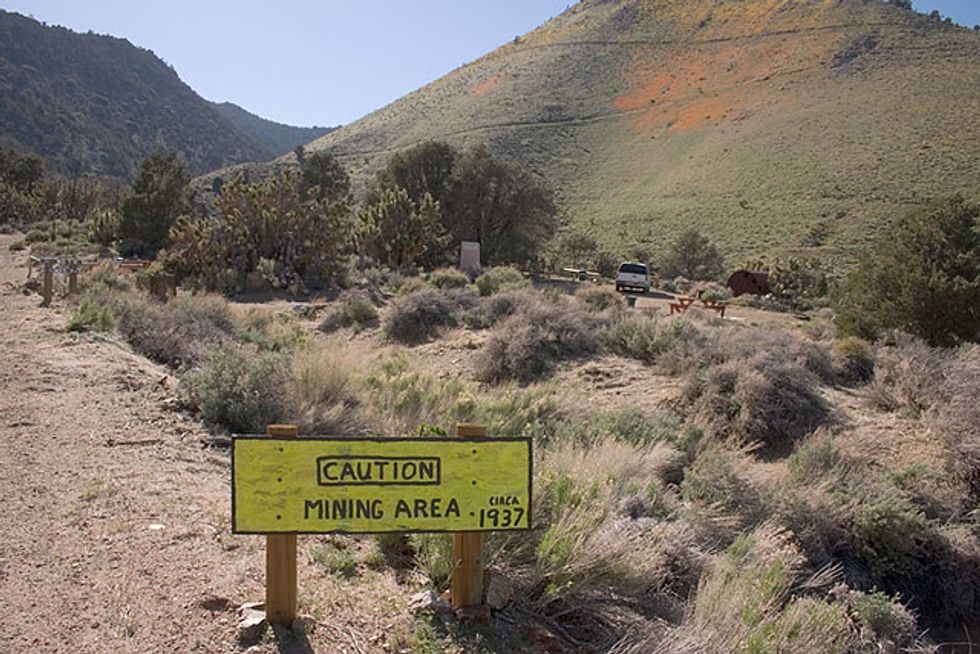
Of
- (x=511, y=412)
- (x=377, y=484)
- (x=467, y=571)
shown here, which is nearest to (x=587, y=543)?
(x=467, y=571)

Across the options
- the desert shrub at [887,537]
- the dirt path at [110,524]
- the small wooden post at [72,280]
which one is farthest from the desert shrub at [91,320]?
the desert shrub at [887,537]

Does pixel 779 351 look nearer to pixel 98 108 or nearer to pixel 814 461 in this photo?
pixel 814 461

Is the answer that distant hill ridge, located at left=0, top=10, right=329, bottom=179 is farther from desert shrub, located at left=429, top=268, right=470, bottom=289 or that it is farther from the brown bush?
the brown bush

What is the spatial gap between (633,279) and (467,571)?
26.7 metres

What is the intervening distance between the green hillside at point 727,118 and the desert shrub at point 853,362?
98.2 ft

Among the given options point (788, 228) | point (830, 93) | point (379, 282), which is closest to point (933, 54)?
point (830, 93)

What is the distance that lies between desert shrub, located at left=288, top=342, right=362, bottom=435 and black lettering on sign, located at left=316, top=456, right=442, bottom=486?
4118 mm

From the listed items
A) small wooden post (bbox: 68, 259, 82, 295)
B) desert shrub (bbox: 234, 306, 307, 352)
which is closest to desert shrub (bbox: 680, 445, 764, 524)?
desert shrub (bbox: 234, 306, 307, 352)

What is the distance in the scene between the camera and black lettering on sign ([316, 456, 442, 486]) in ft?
11.7

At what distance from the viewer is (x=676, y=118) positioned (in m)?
72.4

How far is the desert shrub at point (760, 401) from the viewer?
388 inches

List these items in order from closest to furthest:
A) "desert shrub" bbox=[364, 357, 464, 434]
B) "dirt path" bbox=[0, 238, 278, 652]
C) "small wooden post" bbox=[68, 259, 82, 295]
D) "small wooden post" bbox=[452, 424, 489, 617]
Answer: "dirt path" bbox=[0, 238, 278, 652] < "small wooden post" bbox=[452, 424, 489, 617] < "desert shrub" bbox=[364, 357, 464, 434] < "small wooden post" bbox=[68, 259, 82, 295]

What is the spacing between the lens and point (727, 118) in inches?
2672

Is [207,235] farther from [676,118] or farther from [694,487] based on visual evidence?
[676,118]
